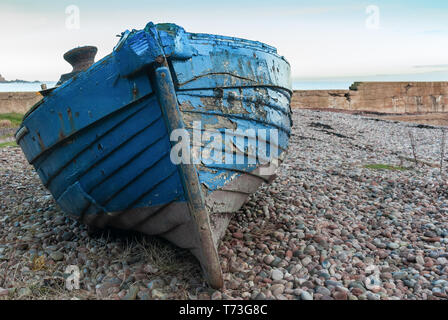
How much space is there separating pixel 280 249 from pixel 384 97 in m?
19.6

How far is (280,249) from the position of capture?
359 centimetres

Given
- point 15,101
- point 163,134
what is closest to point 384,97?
point 15,101

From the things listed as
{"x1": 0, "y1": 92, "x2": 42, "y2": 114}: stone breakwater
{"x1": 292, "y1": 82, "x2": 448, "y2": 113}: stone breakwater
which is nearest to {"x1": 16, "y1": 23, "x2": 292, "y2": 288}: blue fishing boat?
{"x1": 0, "y1": 92, "x2": 42, "y2": 114}: stone breakwater

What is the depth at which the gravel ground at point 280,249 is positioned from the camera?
296cm

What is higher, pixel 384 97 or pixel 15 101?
pixel 15 101

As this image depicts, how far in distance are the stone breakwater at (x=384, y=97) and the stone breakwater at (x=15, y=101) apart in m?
12.2

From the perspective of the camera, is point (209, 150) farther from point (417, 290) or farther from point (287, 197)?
point (287, 197)

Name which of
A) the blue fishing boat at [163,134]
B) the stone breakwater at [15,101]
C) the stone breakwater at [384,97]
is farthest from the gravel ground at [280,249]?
the stone breakwater at [384,97]

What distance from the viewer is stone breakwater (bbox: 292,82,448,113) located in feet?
63.8

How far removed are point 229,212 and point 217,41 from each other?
1445 millimetres

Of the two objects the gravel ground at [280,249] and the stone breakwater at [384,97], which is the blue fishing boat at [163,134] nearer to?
the gravel ground at [280,249]

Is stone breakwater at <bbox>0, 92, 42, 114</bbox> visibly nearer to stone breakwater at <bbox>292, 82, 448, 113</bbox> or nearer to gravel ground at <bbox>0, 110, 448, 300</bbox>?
gravel ground at <bbox>0, 110, 448, 300</bbox>

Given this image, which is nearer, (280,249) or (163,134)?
(163,134)

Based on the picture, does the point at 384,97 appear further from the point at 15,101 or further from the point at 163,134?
the point at 163,134
